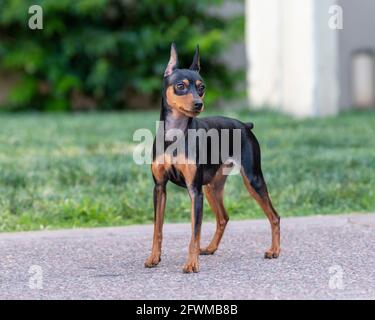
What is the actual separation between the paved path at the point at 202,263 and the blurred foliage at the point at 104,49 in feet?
32.7

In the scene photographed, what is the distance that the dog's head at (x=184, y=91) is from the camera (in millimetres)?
5418

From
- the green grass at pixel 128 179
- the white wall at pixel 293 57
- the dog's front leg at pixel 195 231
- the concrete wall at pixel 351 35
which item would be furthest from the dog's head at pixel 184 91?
the concrete wall at pixel 351 35

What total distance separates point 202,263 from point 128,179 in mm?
2776

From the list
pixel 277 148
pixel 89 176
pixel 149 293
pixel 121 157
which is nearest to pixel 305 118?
pixel 277 148

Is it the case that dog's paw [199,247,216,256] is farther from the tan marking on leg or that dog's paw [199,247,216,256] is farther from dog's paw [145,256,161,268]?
dog's paw [145,256,161,268]

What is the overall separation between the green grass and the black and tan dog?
1.65 m

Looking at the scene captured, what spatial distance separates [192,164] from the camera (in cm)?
557

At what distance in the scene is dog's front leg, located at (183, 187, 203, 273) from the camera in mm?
5527

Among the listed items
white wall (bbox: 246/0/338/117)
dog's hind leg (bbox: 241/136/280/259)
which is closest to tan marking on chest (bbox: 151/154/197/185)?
dog's hind leg (bbox: 241/136/280/259)

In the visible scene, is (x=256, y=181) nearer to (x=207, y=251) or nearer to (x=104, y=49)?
(x=207, y=251)

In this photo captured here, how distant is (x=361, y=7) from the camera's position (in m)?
16.4

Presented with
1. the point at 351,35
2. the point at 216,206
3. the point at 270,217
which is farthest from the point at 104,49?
the point at 270,217

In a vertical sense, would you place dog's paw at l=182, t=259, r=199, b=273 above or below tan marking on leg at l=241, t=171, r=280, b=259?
below

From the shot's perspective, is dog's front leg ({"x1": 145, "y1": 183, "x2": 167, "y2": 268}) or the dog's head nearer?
the dog's head
